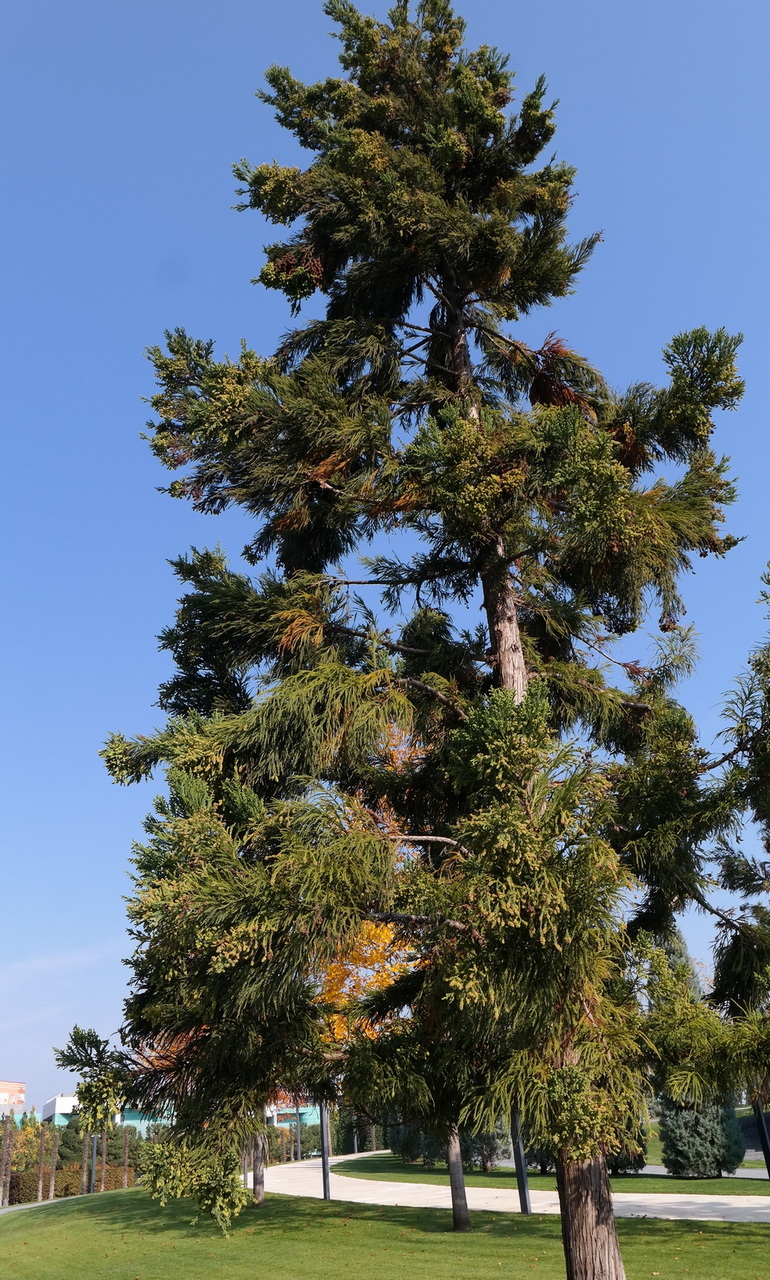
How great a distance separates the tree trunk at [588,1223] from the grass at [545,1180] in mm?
15240

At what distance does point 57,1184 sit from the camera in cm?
3472

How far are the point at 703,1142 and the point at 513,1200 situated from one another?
5.43 meters

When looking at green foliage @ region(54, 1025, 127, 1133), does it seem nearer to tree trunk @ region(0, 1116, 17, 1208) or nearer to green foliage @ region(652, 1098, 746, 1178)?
green foliage @ region(652, 1098, 746, 1178)

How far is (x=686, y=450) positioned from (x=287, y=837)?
A: 5298 millimetres

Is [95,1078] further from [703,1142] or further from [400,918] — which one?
[703,1142]

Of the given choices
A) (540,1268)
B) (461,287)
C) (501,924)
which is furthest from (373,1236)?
(461,287)

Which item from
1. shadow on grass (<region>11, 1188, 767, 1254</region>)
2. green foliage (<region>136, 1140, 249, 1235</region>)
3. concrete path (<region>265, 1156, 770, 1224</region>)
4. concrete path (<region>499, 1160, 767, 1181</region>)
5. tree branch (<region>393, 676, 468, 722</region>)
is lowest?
concrete path (<region>499, 1160, 767, 1181</region>)

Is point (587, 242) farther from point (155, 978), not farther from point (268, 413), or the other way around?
point (155, 978)

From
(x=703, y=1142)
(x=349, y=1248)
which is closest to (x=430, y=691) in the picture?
(x=349, y=1248)

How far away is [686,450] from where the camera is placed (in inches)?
347

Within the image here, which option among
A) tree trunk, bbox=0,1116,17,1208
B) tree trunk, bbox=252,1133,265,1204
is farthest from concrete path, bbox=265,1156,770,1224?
tree trunk, bbox=0,1116,17,1208

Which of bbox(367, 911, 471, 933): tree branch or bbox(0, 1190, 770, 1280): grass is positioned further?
bbox(0, 1190, 770, 1280): grass

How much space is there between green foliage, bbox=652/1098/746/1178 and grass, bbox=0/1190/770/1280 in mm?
7887

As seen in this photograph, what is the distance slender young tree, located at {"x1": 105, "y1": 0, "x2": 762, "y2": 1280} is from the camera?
5680mm
